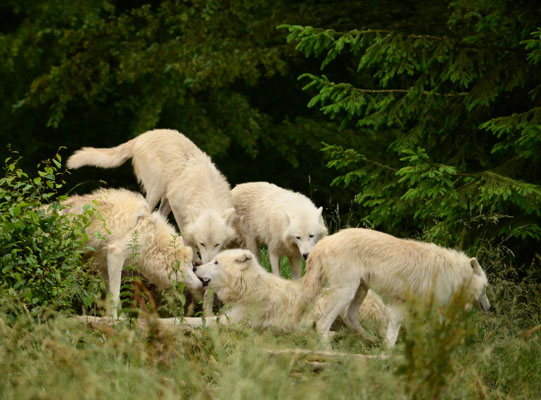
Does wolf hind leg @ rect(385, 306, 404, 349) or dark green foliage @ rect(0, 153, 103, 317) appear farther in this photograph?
wolf hind leg @ rect(385, 306, 404, 349)

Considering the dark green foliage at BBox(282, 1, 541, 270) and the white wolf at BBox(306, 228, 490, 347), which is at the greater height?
the dark green foliage at BBox(282, 1, 541, 270)

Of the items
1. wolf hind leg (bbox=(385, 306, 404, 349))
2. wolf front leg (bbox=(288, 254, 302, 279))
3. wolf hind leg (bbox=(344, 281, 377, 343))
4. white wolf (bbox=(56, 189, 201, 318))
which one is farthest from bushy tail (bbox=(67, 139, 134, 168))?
wolf hind leg (bbox=(385, 306, 404, 349))

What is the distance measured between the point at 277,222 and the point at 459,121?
244 cm

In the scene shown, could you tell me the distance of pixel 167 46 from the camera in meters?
13.3

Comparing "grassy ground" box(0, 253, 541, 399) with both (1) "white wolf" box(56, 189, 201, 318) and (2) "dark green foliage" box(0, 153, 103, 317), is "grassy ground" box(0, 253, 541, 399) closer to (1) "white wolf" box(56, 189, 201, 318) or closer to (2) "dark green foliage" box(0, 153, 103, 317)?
(2) "dark green foliage" box(0, 153, 103, 317)

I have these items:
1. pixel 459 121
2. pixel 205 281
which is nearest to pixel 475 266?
pixel 205 281

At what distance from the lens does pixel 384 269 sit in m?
5.99

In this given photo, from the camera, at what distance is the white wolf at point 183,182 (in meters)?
7.73

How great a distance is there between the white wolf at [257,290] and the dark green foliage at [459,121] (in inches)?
58.1

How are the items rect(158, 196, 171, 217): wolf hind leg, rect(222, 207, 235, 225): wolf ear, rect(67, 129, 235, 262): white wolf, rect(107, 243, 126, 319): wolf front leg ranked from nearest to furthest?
rect(107, 243, 126, 319): wolf front leg
rect(67, 129, 235, 262): white wolf
rect(222, 207, 235, 225): wolf ear
rect(158, 196, 171, 217): wolf hind leg

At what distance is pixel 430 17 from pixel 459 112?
528 cm

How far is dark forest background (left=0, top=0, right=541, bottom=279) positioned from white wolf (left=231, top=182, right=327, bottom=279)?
0.50 m

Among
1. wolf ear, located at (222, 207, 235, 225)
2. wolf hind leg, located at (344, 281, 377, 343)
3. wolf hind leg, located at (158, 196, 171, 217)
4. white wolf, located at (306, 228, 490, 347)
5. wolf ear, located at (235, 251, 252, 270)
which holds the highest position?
white wolf, located at (306, 228, 490, 347)

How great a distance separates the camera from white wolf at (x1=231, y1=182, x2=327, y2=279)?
7.59m
